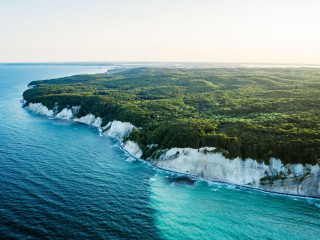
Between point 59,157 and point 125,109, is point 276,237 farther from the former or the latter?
point 125,109

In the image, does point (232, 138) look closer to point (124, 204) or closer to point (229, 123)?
point (229, 123)

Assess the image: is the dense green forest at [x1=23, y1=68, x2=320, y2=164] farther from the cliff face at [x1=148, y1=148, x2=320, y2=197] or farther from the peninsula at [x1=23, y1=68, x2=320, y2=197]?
the cliff face at [x1=148, y1=148, x2=320, y2=197]

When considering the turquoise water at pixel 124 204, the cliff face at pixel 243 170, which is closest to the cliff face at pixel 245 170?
the cliff face at pixel 243 170

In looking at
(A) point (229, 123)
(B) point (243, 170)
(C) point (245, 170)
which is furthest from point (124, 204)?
(A) point (229, 123)

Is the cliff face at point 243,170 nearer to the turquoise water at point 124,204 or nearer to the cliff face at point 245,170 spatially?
the cliff face at point 245,170

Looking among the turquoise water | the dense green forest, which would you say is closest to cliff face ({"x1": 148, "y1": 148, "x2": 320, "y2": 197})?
the dense green forest

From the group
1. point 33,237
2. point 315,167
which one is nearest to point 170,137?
point 315,167
